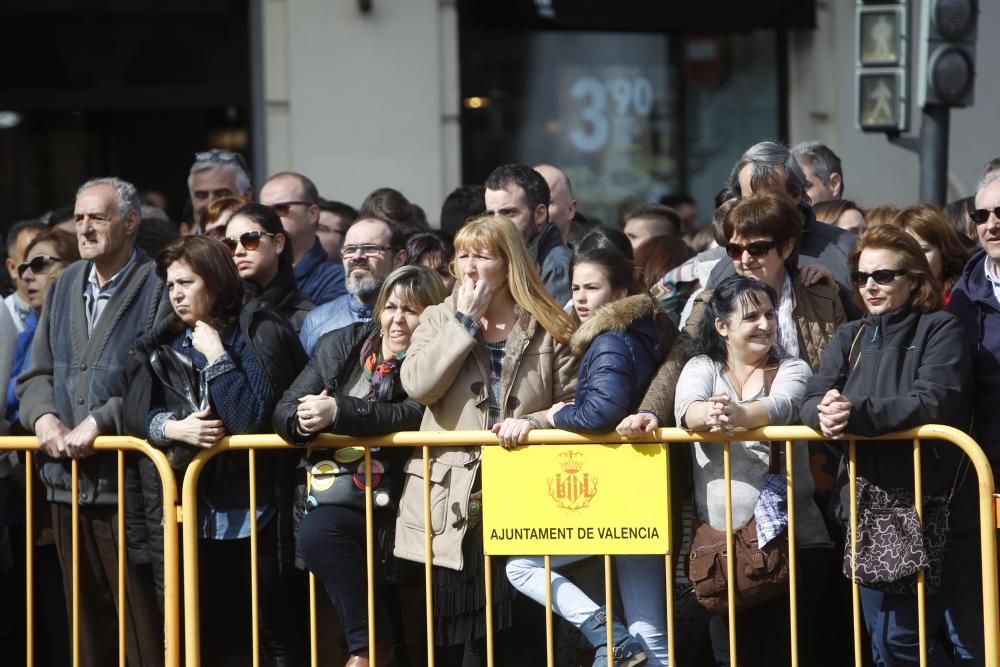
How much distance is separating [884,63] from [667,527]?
16.1 ft

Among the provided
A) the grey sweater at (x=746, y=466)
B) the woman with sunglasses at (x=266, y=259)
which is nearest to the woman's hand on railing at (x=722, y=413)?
the grey sweater at (x=746, y=466)

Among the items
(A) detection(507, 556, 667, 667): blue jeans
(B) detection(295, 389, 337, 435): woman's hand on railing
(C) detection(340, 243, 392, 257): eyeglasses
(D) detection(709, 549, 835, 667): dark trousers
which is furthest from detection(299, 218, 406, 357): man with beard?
(D) detection(709, 549, 835, 667): dark trousers

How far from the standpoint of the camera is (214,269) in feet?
18.4

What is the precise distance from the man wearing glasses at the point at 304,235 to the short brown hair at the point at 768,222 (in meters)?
2.11

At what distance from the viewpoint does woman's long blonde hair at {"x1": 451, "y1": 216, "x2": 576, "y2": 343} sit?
209 inches

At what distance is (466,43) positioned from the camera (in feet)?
38.4

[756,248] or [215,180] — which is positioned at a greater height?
[215,180]

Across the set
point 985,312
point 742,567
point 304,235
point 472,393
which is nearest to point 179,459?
point 472,393

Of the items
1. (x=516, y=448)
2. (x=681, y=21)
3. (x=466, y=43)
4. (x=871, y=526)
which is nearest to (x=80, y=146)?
(x=466, y=43)

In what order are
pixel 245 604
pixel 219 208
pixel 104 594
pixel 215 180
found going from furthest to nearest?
pixel 215 180 → pixel 219 208 → pixel 104 594 → pixel 245 604

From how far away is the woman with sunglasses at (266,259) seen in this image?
6.26 m

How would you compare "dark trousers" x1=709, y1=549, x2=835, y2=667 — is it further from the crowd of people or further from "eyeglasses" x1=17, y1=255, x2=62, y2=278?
"eyeglasses" x1=17, y1=255, x2=62, y2=278

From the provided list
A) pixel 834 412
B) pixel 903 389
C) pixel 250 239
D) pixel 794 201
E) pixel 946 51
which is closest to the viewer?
pixel 834 412

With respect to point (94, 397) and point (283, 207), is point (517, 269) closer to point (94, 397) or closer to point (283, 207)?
point (94, 397)
